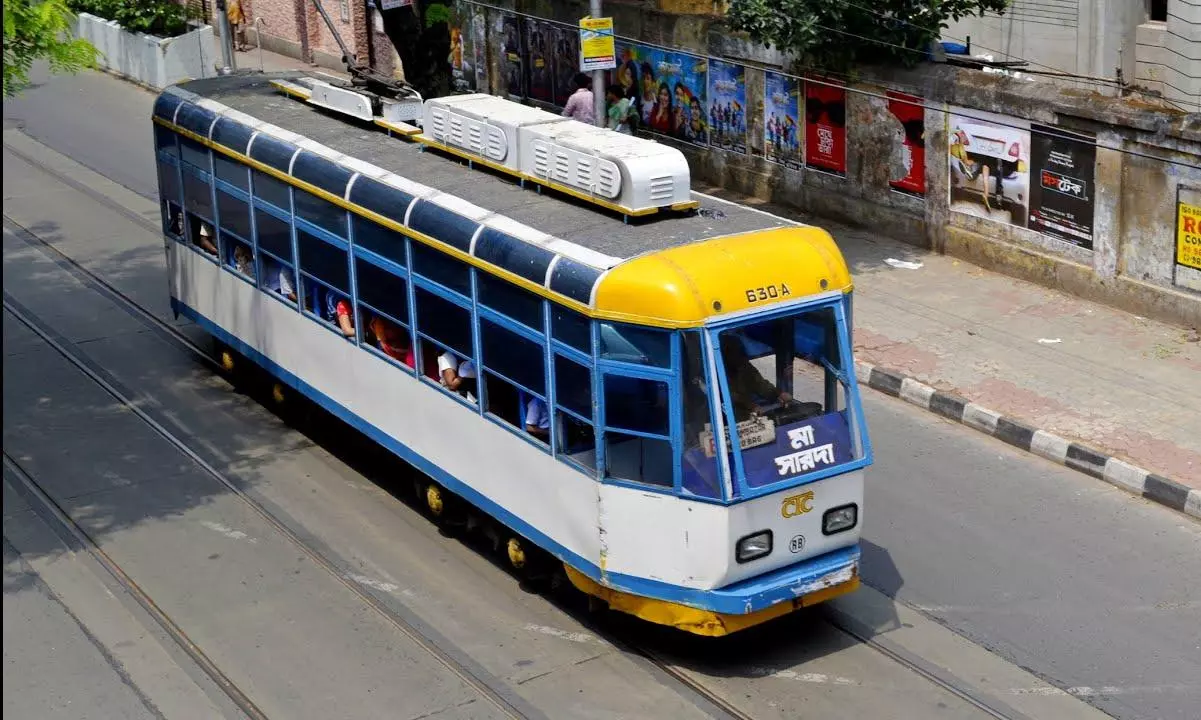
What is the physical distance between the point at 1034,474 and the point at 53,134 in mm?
17891

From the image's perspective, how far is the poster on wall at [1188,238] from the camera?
14023 mm

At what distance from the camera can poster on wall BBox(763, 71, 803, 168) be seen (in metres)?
18.3

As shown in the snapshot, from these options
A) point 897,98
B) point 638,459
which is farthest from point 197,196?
point 897,98

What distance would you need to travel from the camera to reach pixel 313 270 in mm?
12102

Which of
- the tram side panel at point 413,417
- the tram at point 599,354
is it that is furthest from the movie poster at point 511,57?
the tram at point 599,354

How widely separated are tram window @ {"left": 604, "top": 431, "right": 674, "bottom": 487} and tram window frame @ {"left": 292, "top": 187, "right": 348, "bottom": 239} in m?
3.29

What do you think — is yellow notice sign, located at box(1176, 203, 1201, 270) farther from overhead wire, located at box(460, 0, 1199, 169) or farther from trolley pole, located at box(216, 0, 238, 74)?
trolley pole, located at box(216, 0, 238, 74)

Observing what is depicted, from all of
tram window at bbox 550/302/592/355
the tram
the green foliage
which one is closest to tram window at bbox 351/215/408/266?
the tram

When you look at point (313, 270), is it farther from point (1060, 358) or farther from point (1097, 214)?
point (1097, 214)

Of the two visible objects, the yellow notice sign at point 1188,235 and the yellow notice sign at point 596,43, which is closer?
the yellow notice sign at point 1188,235

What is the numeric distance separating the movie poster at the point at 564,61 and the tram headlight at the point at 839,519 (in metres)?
14.0

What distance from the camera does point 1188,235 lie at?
14141 mm

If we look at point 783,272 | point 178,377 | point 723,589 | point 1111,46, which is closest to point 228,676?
point 723,589

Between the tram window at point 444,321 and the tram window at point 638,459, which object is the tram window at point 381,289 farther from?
the tram window at point 638,459
